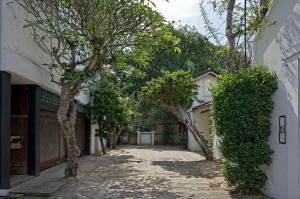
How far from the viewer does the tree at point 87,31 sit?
11.4m

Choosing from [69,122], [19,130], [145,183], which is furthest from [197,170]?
[19,130]

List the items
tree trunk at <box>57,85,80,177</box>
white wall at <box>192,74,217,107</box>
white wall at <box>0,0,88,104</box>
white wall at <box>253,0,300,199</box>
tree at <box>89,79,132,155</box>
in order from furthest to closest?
white wall at <box>192,74,217,107</box>
tree at <box>89,79,132,155</box>
tree trunk at <box>57,85,80,177</box>
white wall at <box>0,0,88,104</box>
white wall at <box>253,0,300,199</box>

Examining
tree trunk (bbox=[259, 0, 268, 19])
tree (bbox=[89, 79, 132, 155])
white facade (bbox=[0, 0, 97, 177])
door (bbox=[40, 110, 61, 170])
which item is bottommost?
door (bbox=[40, 110, 61, 170])

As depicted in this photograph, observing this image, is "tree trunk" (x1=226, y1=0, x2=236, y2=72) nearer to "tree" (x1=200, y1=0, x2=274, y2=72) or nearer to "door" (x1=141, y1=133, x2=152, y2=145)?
"tree" (x1=200, y1=0, x2=274, y2=72)

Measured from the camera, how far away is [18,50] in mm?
11055

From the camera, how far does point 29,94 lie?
13141mm

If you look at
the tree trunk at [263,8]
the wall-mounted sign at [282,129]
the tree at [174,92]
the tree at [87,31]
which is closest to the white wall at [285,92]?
the wall-mounted sign at [282,129]

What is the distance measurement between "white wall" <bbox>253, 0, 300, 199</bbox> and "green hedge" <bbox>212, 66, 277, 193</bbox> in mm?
202

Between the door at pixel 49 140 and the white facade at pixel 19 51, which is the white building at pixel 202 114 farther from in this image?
the white facade at pixel 19 51

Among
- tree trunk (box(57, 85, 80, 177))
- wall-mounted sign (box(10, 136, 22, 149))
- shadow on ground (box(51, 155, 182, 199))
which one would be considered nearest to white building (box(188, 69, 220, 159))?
shadow on ground (box(51, 155, 182, 199))

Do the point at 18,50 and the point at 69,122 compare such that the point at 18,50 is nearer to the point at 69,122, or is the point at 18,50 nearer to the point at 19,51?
the point at 19,51

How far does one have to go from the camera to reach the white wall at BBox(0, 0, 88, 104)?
1019 centimetres

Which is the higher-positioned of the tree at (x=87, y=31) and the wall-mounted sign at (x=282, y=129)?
the tree at (x=87, y=31)

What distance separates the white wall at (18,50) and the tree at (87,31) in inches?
10.6
